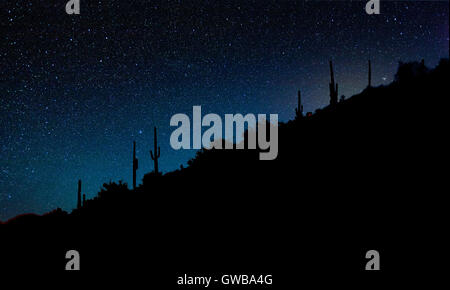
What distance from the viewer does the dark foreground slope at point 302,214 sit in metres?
5.62

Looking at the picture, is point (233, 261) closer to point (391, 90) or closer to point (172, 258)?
point (172, 258)

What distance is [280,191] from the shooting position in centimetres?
916

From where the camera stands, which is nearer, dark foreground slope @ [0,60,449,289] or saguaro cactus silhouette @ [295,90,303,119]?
dark foreground slope @ [0,60,449,289]

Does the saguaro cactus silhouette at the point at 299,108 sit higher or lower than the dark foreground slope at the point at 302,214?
higher

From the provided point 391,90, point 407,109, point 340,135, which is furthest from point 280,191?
point 391,90

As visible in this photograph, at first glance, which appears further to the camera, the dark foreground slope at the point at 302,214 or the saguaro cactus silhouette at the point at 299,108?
the saguaro cactus silhouette at the point at 299,108

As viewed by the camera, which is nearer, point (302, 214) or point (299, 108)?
point (302, 214)

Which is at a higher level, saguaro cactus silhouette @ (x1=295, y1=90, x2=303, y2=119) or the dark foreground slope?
saguaro cactus silhouette @ (x1=295, y1=90, x2=303, y2=119)

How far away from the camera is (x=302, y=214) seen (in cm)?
744

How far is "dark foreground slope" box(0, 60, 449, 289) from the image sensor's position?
5621 mm

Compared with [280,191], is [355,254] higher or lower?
lower

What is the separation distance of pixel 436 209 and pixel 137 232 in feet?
27.6

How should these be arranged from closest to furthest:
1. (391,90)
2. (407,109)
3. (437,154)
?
(437,154)
(407,109)
(391,90)
